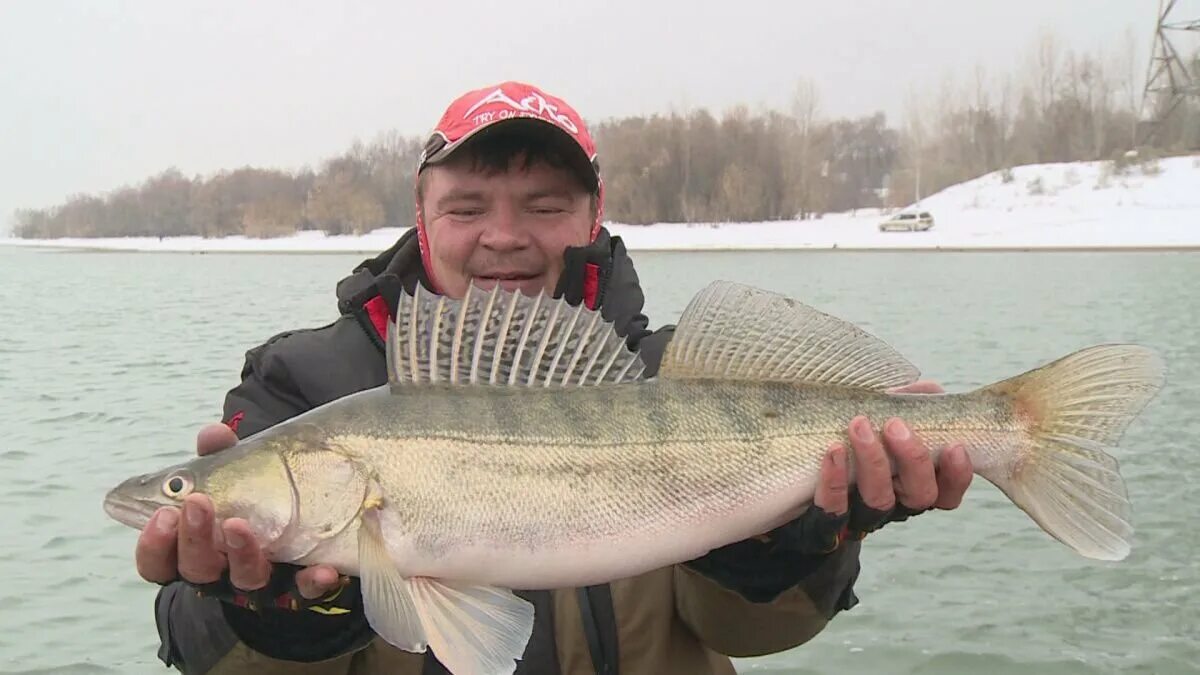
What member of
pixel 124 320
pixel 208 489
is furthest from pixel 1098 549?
pixel 124 320

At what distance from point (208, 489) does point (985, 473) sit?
2.03 meters

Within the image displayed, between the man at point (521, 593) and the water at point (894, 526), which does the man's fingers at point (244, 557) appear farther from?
the water at point (894, 526)

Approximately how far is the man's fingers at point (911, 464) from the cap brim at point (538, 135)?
143 cm

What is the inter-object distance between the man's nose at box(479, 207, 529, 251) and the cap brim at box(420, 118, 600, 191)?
0.26 metres

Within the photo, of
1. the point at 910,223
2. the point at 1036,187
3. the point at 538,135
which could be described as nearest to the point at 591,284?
the point at 538,135

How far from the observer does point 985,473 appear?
9.27 feet

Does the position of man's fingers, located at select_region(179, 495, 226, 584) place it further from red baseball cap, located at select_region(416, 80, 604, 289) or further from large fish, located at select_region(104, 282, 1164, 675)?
red baseball cap, located at select_region(416, 80, 604, 289)

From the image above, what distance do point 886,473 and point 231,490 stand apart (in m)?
1.65

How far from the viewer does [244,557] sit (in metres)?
2.43

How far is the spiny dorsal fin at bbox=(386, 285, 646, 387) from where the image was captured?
2816mm

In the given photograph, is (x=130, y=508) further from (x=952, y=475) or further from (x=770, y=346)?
(x=952, y=475)

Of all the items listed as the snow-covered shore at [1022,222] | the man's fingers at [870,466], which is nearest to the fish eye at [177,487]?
the man's fingers at [870,466]

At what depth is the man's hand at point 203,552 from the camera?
240cm

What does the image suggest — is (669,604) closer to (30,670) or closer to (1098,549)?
(1098,549)
